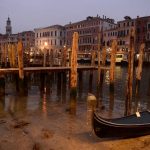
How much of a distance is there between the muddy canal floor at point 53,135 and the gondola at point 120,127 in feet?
0.75

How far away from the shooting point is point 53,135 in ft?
28.5

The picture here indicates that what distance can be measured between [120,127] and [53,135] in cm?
222

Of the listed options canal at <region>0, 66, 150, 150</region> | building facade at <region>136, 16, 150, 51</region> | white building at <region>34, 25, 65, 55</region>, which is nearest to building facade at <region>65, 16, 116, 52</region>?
white building at <region>34, 25, 65, 55</region>

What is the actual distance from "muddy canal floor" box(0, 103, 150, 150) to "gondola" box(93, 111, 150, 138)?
0.75 ft

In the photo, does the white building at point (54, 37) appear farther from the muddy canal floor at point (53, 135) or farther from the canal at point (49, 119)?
the muddy canal floor at point (53, 135)

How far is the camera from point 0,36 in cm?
10119

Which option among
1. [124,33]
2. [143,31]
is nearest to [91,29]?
[124,33]

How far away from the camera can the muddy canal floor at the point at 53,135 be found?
25.6 ft

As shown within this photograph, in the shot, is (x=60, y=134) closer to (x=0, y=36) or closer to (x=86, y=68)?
(x=86, y=68)

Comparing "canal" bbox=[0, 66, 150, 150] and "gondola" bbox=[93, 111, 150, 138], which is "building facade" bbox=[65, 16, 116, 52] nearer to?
"canal" bbox=[0, 66, 150, 150]

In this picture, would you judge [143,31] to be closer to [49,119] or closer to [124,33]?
[124,33]

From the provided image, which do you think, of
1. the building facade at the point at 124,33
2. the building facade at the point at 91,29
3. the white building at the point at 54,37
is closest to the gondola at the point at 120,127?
the building facade at the point at 124,33

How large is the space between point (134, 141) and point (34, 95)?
897cm

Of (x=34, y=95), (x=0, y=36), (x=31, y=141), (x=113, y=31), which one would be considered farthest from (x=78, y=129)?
(x=0, y=36)
